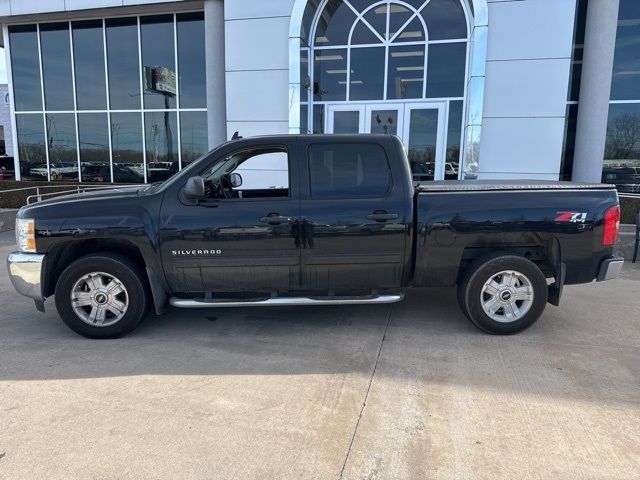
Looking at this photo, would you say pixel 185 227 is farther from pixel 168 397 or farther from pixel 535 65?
pixel 535 65

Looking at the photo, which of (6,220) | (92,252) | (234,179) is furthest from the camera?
(6,220)

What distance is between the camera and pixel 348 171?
446cm

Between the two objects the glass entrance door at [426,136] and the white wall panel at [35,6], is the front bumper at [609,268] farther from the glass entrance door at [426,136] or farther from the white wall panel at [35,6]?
the white wall panel at [35,6]

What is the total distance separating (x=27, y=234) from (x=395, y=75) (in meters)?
8.92

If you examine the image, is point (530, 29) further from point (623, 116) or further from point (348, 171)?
point (348, 171)

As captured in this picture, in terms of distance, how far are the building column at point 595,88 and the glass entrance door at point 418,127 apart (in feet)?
9.40

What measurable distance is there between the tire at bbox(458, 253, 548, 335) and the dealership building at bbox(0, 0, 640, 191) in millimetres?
6291

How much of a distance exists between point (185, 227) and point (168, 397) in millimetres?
1562

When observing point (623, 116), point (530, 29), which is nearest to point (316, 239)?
point (530, 29)

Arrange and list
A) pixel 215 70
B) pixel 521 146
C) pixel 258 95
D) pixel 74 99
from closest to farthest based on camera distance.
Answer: pixel 521 146, pixel 258 95, pixel 215 70, pixel 74 99

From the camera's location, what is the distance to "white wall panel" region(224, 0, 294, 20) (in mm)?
10773

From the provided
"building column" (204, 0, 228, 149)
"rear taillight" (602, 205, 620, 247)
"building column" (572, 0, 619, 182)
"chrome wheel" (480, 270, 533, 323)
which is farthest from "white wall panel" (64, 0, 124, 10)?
"rear taillight" (602, 205, 620, 247)

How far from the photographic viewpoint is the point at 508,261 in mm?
4422

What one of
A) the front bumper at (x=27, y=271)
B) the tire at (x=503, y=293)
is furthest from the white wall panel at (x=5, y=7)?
the tire at (x=503, y=293)
